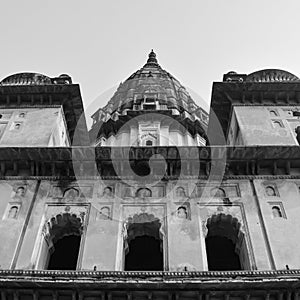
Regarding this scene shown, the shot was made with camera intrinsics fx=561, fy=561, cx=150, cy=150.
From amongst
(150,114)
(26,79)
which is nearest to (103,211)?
(26,79)

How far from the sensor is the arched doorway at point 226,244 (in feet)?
49.3

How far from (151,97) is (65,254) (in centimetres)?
1880

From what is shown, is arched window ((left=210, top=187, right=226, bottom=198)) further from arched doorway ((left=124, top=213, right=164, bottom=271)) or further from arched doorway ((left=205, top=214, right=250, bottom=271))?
arched doorway ((left=124, top=213, right=164, bottom=271))

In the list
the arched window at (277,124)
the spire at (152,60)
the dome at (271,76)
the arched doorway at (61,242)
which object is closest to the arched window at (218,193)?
the arched doorway at (61,242)

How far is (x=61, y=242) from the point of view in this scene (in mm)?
16453

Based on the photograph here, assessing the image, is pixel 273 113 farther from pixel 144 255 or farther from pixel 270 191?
pixel 144 255

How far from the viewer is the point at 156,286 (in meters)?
12.3

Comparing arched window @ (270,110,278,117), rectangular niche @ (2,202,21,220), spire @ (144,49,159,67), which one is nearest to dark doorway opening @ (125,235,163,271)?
rectangular niche @ (2,202,21,220)

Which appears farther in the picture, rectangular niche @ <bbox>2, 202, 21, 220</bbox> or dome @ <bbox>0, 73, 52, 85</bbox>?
dome @ <bbox>0, 73, 52, 85</bbox>

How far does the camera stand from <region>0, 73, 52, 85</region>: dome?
2291 cm

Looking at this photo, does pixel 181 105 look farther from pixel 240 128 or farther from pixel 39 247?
pixel 39 247

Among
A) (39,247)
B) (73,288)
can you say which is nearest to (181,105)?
(39,247)

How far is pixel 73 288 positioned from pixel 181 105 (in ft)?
75.9

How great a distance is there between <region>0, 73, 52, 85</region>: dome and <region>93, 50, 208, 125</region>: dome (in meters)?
8.58
